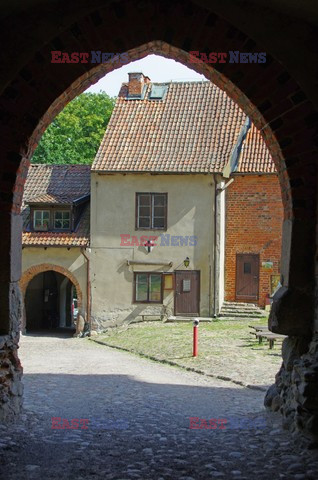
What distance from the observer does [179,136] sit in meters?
24.5

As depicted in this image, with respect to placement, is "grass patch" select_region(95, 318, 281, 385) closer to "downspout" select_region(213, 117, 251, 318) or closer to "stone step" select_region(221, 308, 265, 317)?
"stone step" select_region(221, 308, 265, 317)

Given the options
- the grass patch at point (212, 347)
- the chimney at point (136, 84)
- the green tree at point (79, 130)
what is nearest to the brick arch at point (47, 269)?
the grass patch at point (212, 347)

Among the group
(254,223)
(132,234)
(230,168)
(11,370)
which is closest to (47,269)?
(132,234)

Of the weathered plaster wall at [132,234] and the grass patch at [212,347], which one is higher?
the weathered plaster wall at [132,234]

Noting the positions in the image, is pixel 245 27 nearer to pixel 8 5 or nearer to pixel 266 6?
pixel 266 6

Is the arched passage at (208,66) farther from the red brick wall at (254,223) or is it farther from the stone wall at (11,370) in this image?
the red brick wall at (254,223)

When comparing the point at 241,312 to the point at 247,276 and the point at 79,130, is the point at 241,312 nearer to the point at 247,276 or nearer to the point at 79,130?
the point at 247,276

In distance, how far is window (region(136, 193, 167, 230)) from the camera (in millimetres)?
23797

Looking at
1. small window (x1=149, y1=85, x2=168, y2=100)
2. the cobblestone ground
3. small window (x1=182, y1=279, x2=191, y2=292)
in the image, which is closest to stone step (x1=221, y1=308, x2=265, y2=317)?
small window (x1=182, y1=279, x2=191, y2=292)

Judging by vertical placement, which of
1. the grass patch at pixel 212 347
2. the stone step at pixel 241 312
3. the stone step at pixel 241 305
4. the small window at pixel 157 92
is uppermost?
the small window at pixel 157 92

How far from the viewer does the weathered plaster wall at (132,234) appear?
77.6 feet

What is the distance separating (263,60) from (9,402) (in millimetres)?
3732

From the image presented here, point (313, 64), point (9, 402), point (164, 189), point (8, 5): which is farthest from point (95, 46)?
point (164, 189)

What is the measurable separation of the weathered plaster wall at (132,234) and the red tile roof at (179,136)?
529 mm
